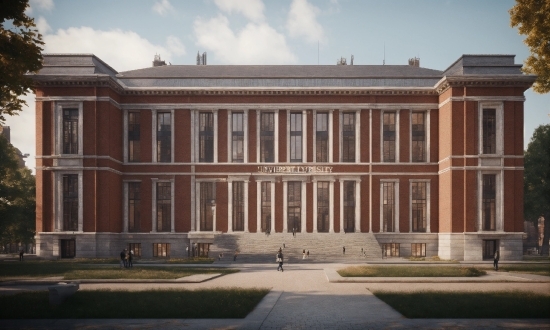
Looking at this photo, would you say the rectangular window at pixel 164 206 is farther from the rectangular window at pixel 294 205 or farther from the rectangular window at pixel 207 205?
the rectangular window at pixel 294 205

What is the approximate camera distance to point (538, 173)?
248 ft

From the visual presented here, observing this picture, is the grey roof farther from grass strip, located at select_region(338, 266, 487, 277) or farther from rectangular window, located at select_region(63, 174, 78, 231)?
grass strip, located at select_region(338, 266, 487, 277)

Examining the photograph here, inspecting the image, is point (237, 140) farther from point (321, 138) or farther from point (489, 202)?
point (489, 202)

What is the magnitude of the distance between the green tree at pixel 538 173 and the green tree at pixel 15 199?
64.0m

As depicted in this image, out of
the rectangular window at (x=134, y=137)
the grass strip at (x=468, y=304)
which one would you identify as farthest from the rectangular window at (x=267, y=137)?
the grass strip at (x=468, y=304)

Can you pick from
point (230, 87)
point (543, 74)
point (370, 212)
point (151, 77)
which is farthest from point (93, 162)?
point (543, 74)

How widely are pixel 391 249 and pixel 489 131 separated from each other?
52.9ft

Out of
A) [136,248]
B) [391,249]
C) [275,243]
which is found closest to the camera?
[275,243]

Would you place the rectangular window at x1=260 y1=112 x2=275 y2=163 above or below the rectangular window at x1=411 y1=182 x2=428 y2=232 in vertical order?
above

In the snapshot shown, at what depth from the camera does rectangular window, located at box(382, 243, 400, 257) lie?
209 ft

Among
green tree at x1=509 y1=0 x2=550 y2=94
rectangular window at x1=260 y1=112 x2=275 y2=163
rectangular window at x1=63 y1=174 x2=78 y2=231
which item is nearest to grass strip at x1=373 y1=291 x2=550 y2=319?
green tree at x1=509 y1=0 x2=550 y2=94

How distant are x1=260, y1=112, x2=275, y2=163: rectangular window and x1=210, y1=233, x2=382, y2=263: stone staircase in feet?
29.0

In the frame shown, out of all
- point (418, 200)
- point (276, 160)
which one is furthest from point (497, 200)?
point (276, 160)

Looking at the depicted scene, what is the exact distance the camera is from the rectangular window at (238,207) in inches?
2574
